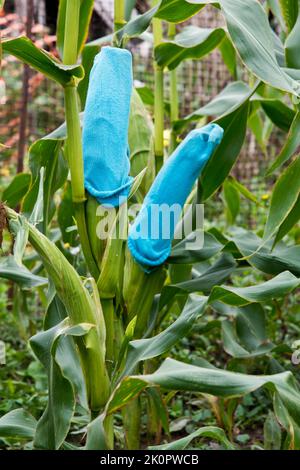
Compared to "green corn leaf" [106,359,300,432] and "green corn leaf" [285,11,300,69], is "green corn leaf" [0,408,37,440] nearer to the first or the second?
"green corn leaf" [106,359,300,432]

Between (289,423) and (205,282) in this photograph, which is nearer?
(289,423)

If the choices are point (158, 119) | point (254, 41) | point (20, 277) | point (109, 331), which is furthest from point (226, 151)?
point (20, 277)

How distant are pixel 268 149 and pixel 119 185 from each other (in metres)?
2.32

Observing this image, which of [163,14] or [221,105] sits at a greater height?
[163,14]

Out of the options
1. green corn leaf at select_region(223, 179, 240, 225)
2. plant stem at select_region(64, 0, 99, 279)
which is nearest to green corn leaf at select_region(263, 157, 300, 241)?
plant stem at select_region(64, 0, 99, 279)

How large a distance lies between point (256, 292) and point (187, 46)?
1.93ft

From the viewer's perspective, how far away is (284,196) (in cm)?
130

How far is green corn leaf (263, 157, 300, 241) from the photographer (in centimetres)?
128

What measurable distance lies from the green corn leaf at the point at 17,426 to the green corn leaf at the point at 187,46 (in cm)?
81

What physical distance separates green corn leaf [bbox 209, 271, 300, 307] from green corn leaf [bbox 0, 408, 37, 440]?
400 mm

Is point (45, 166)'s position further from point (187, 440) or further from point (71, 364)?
point (187, 440)

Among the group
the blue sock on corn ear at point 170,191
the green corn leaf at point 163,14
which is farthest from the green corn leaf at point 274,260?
the green corn leaf at point 163,14

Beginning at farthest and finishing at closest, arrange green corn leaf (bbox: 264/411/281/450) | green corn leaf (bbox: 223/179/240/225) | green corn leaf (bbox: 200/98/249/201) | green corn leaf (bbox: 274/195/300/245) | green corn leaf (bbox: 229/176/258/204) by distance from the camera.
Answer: green corn leaf (bbox: 223/179/240/225) < green corn leaf (bbox: 229/176/258/204) < green corn leaf (bbox: 264/411/281/450) < green corn leaf (bbox: 200/98/249/201) < green corn leaf (bbox: 274/195/300/245)

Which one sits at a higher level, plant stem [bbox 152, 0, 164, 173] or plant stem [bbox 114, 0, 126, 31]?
plant stem [bbox 114, 0, 126, 31]
